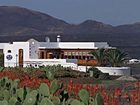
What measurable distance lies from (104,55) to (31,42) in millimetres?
6772

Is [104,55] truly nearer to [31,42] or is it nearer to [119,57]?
[119,57]

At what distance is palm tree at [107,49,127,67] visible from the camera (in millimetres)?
40906

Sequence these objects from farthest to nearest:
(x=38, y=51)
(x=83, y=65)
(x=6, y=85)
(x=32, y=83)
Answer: (x=38, y=51), (x=83, y=65), (x=32, y=83), (x=6, y=85)

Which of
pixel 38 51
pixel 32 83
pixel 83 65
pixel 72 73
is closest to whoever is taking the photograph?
pixel 32 83

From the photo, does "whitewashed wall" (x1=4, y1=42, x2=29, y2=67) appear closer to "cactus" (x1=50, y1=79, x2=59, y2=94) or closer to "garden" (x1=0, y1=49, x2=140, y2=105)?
"garden" (x1=0, y1=49, x2=140, y2=105)

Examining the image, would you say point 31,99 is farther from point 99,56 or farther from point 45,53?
point 45,53

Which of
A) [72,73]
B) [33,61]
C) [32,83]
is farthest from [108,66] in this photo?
[32,83]

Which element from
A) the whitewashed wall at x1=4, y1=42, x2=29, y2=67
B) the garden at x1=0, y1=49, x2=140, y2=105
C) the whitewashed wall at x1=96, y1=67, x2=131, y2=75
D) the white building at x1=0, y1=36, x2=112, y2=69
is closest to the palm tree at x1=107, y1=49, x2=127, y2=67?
the whitewashed wall at x1=96, y1=67, x2=131, y2=75

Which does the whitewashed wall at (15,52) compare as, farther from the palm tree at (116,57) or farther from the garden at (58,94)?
the garden at (58,94)

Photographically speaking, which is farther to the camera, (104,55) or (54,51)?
(54,51)

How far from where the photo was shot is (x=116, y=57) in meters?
41.3

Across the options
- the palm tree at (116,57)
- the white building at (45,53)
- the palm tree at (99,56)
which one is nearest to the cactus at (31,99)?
the palm tree at (116,57)

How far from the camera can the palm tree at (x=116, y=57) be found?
40.9 metres

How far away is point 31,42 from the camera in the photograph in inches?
1852
